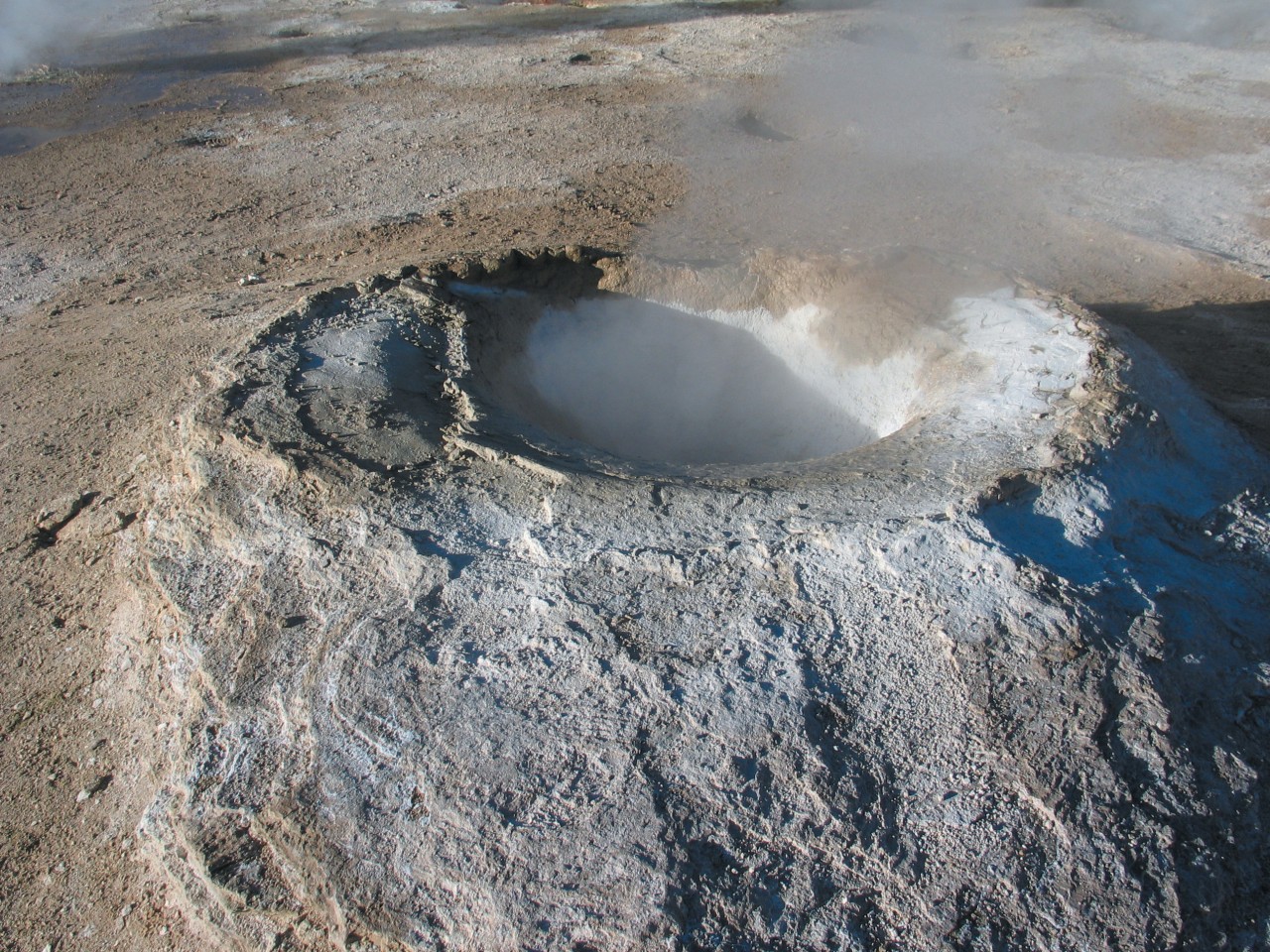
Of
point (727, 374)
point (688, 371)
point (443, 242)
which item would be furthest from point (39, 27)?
point (727, 374)

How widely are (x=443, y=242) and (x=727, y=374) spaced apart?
232cm

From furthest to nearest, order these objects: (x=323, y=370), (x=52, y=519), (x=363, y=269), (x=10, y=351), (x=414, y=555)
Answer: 1. (x=363, y=269)
2. (x=10, y=351)
3. (x=52, y=519)
4. (x=323, y=370)
5. (x=414, y=555)

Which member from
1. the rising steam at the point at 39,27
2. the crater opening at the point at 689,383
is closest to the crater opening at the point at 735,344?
the crater opening at the point at 689,383

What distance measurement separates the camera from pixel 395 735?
183 centimetres

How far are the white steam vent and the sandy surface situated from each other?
0.79m

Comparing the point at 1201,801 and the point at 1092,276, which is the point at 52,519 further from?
the point at 1092,276

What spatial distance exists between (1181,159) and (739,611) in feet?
20.1

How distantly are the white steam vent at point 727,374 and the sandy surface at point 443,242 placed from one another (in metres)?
0.79

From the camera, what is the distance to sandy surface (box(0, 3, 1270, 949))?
Answer: 1.89 m

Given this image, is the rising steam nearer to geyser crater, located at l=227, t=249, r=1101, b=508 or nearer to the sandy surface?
the sandy surface

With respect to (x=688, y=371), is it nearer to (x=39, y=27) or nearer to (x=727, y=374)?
(x=727, y=374)

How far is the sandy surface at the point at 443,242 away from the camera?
189cm

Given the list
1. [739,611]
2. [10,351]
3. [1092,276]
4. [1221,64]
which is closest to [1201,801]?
[739,611]

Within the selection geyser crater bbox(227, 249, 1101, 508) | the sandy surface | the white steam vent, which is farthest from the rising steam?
the white steam vent
